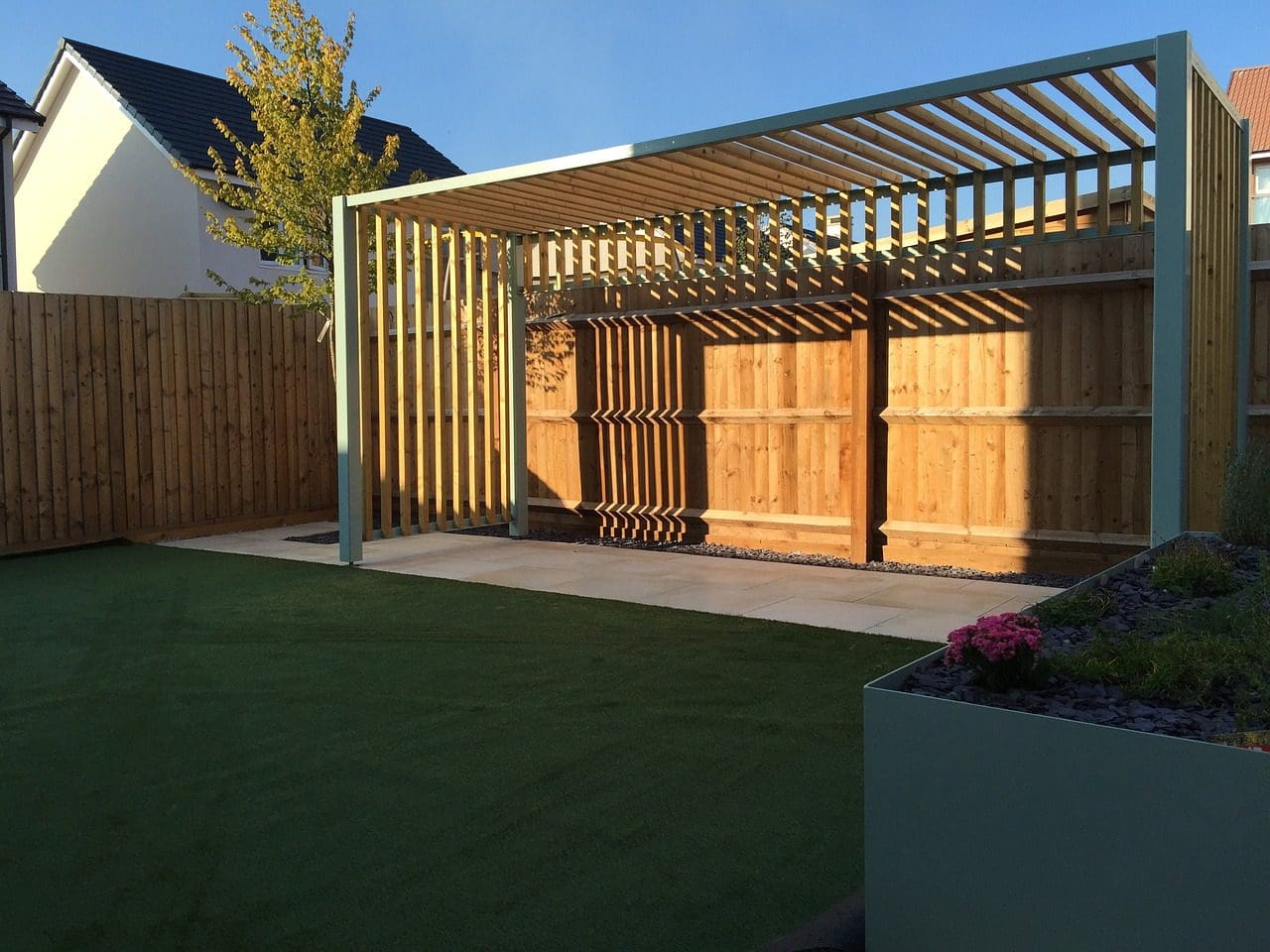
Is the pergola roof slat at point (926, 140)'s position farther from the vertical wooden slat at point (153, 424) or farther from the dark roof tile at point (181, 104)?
the dark roof tile at point (181, 104)

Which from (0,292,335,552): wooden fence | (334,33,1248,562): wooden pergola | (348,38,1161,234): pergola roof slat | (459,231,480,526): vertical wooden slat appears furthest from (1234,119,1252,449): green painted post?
(0,292,335,552): wooden fence

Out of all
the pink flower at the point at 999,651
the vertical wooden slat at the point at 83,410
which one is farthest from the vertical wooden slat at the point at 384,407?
the pink flower at the point at 999,651

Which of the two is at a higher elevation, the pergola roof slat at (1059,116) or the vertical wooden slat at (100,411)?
the pergola roof slat at (1059,116)

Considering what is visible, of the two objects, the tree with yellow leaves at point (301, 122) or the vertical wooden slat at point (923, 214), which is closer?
the vertical wooden slat at point (923, 214)

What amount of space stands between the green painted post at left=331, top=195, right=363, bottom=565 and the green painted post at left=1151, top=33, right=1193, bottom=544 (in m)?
5.66

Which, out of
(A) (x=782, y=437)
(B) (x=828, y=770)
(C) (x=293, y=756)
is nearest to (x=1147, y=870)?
(B) (x=828, y=770)

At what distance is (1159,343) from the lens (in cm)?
465

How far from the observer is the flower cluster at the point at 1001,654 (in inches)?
108

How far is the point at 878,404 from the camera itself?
779cm

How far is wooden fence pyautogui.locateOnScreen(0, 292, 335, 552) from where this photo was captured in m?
9.09

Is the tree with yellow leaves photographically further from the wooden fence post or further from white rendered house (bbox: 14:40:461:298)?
white rendered house (bbox: 14:40:461:298)

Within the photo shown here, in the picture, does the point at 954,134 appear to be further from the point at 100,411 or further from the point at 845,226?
the point at 100,411

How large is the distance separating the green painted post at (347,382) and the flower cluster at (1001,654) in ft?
20.6

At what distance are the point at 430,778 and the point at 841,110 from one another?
12.6 feet
